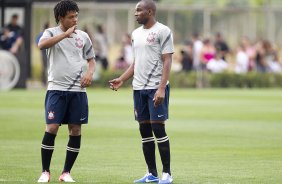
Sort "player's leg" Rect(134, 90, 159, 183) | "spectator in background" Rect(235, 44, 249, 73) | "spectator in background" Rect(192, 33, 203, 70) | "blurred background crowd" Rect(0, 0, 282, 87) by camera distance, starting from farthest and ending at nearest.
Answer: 1. "spectator in background" Rect(235, 44, 249, 73)
2. "spectator in background" Rect(192, 33, 203, 70)
3. "blurred background crowd" Rect(0, 0, 282, 87)
4. "player's leg" Rect(134, 90, 159, 183)

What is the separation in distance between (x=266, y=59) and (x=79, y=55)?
124 ft

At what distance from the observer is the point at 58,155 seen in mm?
16078

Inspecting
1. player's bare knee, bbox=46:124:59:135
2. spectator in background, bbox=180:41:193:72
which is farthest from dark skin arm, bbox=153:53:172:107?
spectator in background, bbox=180:41:193:72

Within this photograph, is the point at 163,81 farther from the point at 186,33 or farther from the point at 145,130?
the point at 186,33

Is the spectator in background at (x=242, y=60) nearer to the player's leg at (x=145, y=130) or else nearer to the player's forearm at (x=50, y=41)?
the player's leg at (x=145, y=130)

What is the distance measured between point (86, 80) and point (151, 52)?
0.84 meters

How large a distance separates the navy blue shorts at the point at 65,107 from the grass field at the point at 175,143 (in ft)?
2.42

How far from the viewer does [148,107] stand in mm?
12734

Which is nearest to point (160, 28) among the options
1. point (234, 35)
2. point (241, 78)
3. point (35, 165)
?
point (35, 165)

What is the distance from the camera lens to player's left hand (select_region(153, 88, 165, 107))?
12.3 meters

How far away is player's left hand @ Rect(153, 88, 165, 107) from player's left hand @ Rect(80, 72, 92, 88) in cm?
79

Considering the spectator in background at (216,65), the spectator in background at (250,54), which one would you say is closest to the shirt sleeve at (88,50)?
the spectator in background at (216,65)

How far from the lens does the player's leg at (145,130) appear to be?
12738mm

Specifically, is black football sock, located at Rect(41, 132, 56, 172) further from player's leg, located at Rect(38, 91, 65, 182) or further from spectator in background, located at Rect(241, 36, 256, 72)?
spectator in background, located at Rect(241, 36, 256, 72)
